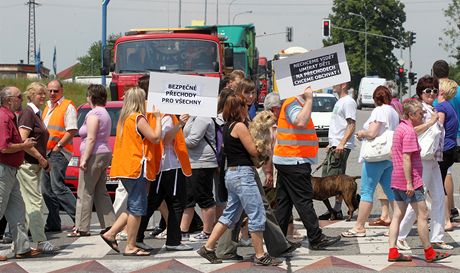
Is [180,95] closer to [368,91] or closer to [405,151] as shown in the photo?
[405,151]

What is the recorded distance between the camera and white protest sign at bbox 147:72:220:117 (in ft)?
34.7

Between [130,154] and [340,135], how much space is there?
11.6ft

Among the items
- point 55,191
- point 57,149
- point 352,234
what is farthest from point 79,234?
point 352,234

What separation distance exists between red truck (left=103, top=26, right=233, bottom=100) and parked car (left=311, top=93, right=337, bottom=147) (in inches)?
230

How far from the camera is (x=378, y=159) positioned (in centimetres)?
1167

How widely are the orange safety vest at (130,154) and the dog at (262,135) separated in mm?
1174

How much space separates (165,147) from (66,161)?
7.17 feet

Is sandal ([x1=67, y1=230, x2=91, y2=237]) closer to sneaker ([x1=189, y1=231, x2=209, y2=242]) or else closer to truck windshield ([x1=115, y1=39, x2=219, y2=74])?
sneaker ([x1=189, y1=231, x2=209, y2=242])

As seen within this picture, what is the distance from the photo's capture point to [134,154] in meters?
10.6

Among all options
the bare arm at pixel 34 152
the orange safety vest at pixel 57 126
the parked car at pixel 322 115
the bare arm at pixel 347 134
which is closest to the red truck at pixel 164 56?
the parked car at pixel 322 115

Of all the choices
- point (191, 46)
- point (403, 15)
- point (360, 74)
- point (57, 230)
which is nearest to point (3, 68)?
point (360, 74)

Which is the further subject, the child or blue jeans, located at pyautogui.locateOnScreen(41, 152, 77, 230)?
blue jeans, located at pyautogui.locateOnScreen(41, 152, 77, 230)

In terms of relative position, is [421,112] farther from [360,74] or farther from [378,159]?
[360,74]

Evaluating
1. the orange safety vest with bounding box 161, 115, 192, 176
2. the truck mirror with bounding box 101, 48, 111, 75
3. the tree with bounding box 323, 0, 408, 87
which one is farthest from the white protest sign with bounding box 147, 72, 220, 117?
the tree with bounding box 323, 0, 408, 87
